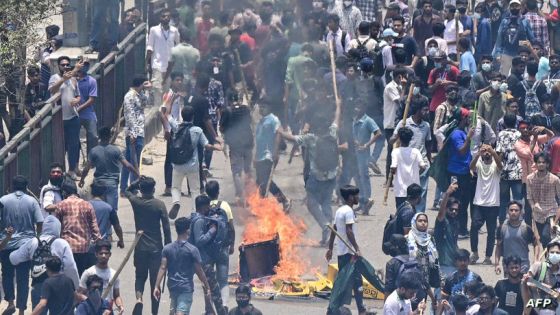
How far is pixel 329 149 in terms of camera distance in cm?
2200

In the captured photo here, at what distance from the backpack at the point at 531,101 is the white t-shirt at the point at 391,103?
5.15ft

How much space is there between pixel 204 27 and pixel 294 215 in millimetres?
6174

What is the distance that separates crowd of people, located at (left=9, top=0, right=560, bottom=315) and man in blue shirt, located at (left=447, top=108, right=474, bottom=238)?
2 centimetres

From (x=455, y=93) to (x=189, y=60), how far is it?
15.7ft

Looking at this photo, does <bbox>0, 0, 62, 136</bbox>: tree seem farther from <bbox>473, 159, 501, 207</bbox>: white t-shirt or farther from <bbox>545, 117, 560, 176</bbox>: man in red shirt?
<bbox>545, 117, 560, 176</bbox>: man in red shirt

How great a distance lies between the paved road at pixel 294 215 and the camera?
66.2 ft

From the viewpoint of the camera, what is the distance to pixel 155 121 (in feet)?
87.9

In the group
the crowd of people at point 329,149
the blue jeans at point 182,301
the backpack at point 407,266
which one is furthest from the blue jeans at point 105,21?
the backpack at point 407,266

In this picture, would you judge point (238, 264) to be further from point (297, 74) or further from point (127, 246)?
point (297, 74)

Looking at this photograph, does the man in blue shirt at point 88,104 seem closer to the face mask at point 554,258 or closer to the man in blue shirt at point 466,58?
the man in blue shirt at point 466,58

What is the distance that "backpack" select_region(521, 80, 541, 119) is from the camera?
79.2 feet

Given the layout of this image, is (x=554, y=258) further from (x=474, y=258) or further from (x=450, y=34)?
(x=450, y=34)

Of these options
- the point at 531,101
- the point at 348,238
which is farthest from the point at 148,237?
the point at 531,101

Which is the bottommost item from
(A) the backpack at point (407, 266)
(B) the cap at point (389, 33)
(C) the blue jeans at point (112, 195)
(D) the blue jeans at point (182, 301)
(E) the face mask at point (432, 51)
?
(D) the blue jeans at point (182, 301)
